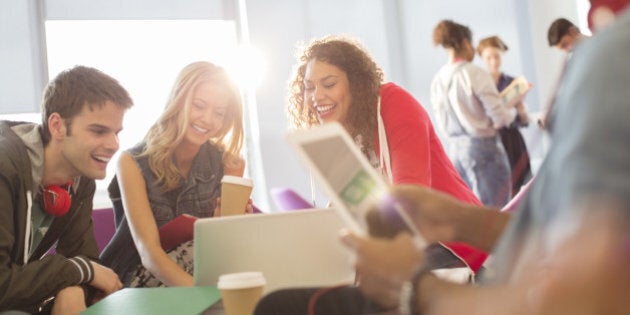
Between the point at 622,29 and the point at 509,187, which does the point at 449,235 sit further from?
the point at 509,187

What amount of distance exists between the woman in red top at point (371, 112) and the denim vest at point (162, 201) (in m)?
0.39

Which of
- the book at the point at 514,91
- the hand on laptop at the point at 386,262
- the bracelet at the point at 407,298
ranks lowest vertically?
the bracelet at the point at 407,298

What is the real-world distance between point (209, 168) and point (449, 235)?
1.62 meters

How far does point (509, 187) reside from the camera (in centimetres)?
426

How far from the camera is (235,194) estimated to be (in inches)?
71.3

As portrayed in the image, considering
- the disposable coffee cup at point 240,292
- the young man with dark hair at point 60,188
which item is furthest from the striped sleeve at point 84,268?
the disposable coffee cup at point 240,292

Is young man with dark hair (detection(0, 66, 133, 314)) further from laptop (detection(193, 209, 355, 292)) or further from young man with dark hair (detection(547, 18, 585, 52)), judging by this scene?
young man with dark hair (detection(547, 18, 585, 52))

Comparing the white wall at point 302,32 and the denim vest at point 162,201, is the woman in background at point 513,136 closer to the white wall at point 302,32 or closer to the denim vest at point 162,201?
the white wall at point 302,32

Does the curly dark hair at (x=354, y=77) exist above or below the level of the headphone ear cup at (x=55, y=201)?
above

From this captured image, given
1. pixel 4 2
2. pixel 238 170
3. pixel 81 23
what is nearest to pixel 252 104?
pixel 81 23

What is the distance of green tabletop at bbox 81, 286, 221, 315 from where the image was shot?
111cm

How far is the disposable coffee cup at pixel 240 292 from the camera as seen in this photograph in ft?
3.49

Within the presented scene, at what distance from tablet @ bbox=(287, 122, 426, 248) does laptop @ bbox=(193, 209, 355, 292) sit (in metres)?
0.51

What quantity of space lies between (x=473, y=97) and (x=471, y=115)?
0.36 ft
